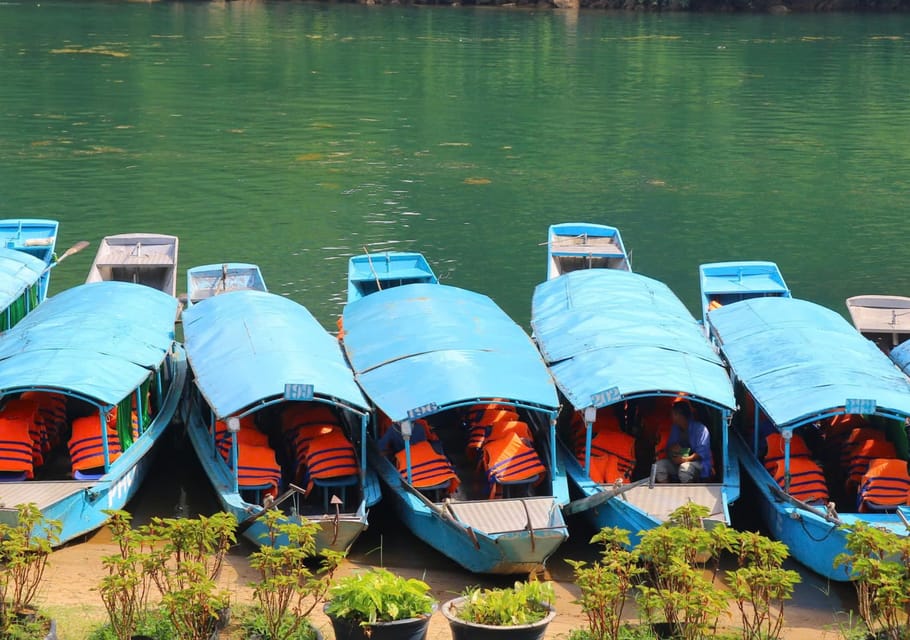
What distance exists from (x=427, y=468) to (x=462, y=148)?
2368 cm

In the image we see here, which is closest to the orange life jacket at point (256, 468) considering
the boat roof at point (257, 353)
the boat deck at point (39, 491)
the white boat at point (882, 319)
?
the boat roof at point (257, 353)

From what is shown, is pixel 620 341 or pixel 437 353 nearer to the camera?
pixel 437 353

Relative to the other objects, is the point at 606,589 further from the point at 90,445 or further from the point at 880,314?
the point at 880,314

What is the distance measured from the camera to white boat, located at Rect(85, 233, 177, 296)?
21.3m

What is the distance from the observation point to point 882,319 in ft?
63.2

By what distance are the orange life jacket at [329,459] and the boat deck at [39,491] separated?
7.98ft

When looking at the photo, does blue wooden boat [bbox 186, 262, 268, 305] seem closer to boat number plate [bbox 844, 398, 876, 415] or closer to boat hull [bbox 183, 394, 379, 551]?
boat hull [bbox 183, 394, 379, 551]

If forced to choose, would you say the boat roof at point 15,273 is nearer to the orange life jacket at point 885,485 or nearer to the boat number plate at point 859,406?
the boat number plate at point 859,406

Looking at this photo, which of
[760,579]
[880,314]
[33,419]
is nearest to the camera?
[760,579]

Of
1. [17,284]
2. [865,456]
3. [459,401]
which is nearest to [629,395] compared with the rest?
[459,401]

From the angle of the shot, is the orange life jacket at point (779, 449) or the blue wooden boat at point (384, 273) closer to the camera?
the orange life jacket at point (779, 449)

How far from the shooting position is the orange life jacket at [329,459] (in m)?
14.2

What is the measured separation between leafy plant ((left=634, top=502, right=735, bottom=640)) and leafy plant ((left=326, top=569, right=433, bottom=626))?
180 cm

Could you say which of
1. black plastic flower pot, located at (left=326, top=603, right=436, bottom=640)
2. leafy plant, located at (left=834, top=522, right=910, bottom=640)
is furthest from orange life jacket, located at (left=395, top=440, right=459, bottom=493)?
leafy plant, located at (left=834, top=522, right=910, bottom=640)
